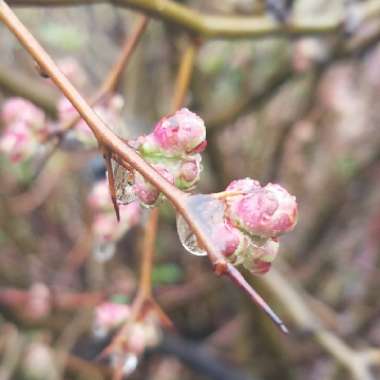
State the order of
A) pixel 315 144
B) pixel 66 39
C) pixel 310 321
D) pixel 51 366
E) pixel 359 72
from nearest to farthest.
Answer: pixel 310 321, pixel 51 366, pixel 66 39, pixel 315 144, pixel 359 72

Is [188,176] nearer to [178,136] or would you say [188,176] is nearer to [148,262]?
[178,136]

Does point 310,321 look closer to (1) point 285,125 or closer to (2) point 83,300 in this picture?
(2) point 83,300

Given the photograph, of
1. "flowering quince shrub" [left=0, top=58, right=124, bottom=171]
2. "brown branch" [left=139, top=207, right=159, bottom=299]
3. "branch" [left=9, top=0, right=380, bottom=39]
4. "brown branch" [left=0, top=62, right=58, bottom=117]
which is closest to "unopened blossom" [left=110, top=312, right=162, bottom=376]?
"brown branch" [left=139, top=207, right=159, bottom=299]

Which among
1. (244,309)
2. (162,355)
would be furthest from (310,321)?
(162,355)

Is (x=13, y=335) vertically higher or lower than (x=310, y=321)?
higher

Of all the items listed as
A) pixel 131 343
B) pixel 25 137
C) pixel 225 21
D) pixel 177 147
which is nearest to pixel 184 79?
pixel 225 21

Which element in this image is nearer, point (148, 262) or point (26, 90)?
point (148, 262)

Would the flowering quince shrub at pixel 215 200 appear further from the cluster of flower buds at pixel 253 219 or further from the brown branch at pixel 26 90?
the brown branch at pixel 26 90

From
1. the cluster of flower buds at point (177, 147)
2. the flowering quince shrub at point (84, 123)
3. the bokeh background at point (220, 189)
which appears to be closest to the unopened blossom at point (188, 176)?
the cluster of flower buds at point (177, 147)
